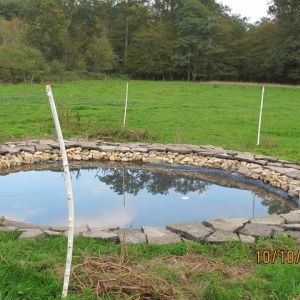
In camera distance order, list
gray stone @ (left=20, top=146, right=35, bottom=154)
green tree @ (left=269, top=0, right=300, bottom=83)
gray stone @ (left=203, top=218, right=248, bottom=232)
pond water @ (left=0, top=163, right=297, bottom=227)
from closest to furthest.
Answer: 1. gray stone @ (left=203, top=218, right=248, bottom=232)
2. pond water @ (left=0, top=163, right=297, bottom=227)
3. gray stone @ (left=20, top=146, right=35, bottom=154)
4. green tree @ (left=269, top=0, right=300, bottom=83)

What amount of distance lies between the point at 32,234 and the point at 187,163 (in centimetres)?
595

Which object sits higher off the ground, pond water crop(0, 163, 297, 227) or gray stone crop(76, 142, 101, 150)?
gray stone crop(76, 142, 101, 150)

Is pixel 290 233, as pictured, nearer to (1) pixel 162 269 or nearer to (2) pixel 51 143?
(1) pixel 162 269

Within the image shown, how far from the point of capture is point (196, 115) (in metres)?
16.9

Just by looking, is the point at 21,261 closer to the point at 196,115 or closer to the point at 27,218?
the point at 27,218

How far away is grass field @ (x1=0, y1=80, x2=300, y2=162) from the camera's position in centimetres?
1276

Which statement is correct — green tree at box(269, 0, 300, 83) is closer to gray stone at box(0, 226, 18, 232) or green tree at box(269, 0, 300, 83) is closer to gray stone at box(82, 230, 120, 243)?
gray stone at box(82, 230, 120, 243)

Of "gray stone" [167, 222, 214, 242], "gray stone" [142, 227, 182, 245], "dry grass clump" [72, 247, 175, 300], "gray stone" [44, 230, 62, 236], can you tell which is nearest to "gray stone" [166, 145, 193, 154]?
"gray stone" [167, 222, 214, 242]

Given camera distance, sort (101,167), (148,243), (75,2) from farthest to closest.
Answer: (75,2) → (101,167) → (148,243)

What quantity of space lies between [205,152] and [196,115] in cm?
583

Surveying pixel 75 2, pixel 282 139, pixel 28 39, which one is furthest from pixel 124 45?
pixel 282 139

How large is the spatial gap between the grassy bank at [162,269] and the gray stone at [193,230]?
8.2 inches

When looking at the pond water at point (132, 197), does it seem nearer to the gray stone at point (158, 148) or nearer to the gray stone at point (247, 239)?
the gray stone at point (158, 148)

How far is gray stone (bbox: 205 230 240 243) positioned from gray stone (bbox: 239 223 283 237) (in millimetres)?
232
